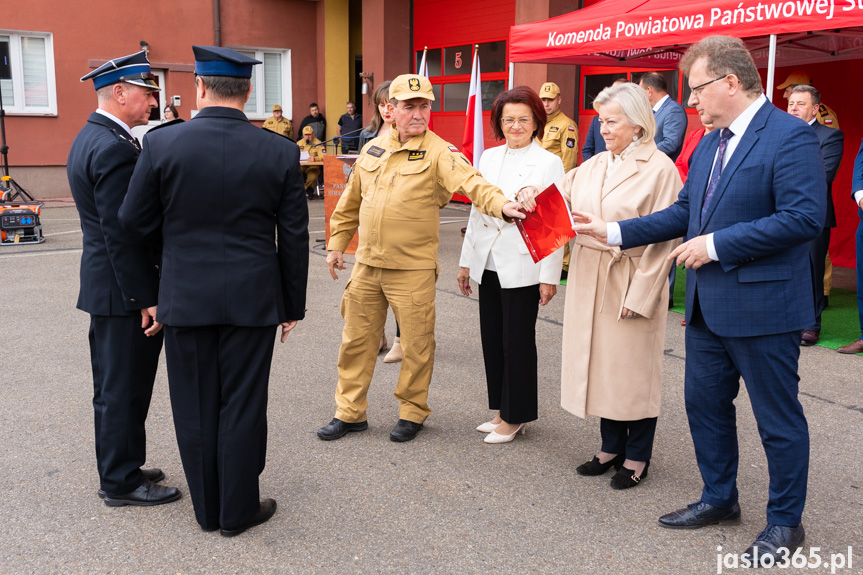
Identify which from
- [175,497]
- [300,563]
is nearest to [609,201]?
[300,563]

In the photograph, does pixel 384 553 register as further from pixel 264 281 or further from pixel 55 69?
pixel 55 69

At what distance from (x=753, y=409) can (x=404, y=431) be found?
Result: 190 centimetres

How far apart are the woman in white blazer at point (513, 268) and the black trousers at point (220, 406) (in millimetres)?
1387

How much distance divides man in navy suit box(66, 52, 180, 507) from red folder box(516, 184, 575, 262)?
5.36ft

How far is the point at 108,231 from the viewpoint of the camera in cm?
319

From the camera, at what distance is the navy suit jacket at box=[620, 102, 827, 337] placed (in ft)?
9.31

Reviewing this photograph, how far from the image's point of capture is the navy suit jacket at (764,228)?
2838 millimetres

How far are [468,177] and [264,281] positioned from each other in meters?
1.28

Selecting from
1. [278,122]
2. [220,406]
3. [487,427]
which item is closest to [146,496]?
[220,406]

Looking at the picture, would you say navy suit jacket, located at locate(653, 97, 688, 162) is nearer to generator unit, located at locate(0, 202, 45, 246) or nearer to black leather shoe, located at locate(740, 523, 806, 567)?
black leather shoe, located at locate(740, 523, 806, 567)

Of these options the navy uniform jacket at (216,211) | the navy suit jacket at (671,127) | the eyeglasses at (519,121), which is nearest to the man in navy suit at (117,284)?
the navy uniform jacket at (216,211)

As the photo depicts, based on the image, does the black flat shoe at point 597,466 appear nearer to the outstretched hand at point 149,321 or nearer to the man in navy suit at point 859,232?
the outstretched hand at point 149,321

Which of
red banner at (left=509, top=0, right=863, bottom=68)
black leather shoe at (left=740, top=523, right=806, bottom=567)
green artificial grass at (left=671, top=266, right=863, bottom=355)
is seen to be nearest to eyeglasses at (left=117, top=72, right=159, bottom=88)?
black leather shoe at (left=740, top=523, right=806, bottom=567)

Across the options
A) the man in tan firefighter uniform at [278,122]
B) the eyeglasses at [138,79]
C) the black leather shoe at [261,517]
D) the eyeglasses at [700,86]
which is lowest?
the black leather shoe at [261,517]
